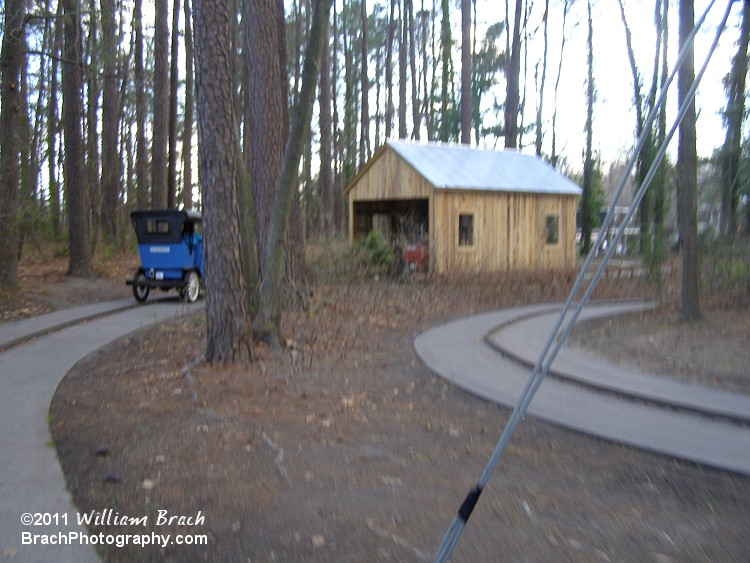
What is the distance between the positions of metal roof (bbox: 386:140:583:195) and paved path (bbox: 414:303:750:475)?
10.3 meters

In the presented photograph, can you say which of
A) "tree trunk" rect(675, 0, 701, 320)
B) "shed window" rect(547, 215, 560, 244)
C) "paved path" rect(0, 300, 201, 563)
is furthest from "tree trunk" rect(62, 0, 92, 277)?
"tree trunk" rect(675, 0, 701, 320)

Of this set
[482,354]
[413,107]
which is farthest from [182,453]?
[413,107]

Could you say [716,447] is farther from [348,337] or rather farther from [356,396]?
[348,337]

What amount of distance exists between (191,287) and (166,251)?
1.10 meters

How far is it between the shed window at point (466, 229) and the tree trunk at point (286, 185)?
12.3 m

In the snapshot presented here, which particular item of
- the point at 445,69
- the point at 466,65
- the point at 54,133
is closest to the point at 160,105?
the point at 54,133

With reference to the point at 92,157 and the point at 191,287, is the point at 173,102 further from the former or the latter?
the point at 191,287

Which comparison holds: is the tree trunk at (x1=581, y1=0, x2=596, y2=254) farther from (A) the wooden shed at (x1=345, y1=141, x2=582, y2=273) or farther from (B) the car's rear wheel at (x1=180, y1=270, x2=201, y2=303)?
(B) the car's rear wheel at (x1=180, y1=270, x2=201, y2=303)

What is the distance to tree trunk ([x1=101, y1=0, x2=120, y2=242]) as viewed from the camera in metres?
27.9

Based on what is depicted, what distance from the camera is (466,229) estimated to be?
2291 centimetres

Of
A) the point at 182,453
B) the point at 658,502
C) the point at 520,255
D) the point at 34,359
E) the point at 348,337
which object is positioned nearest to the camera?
the point at 658,502

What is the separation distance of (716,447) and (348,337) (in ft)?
24.5

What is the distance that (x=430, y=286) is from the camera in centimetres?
2008

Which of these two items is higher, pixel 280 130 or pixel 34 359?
pixel 280 130
